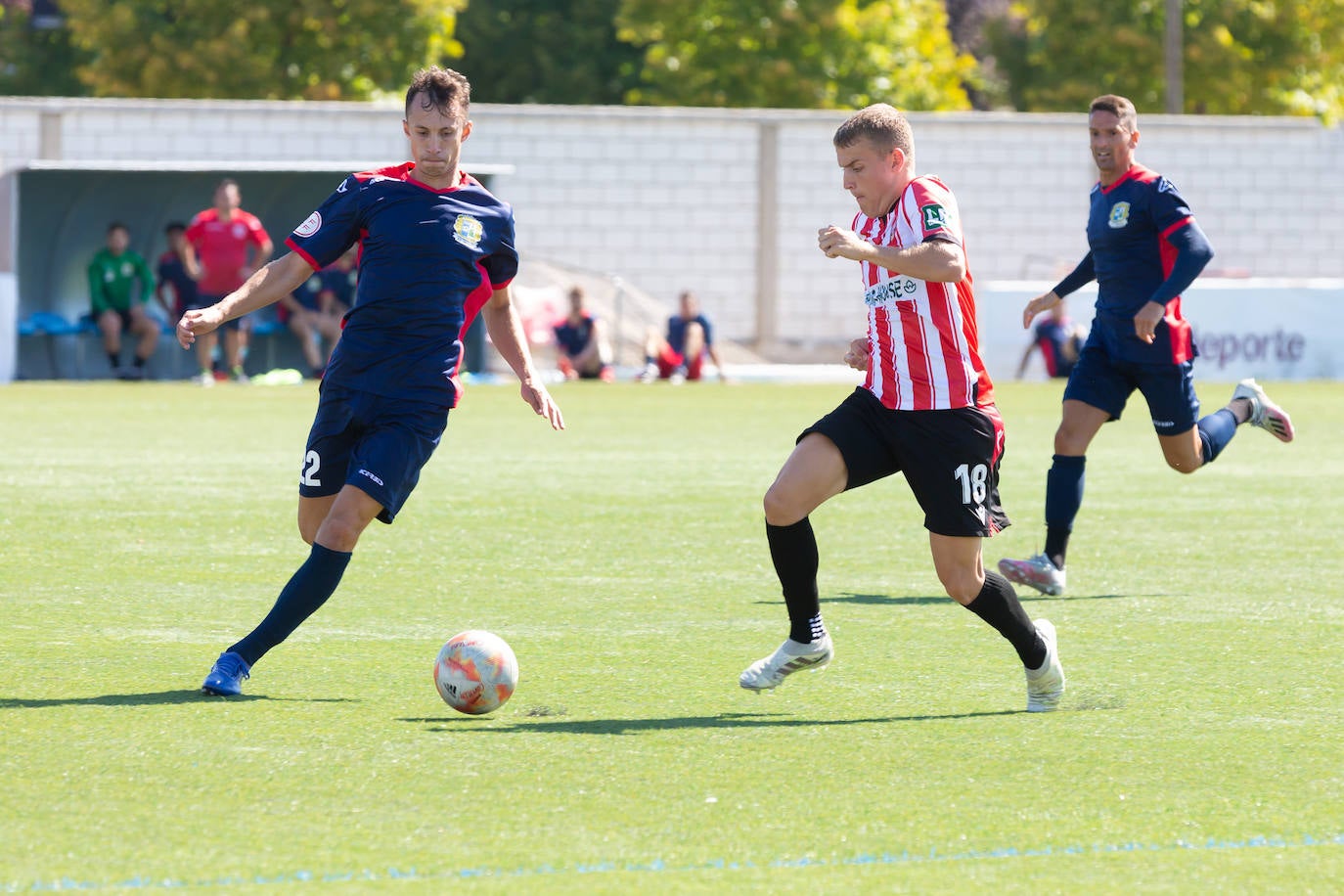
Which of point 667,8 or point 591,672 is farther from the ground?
point 667,8

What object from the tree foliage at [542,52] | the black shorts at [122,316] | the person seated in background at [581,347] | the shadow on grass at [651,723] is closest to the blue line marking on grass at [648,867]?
the shadow on grass at [651,723]

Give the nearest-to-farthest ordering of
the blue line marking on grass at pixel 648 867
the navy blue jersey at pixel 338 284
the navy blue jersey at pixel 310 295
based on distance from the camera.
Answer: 1. the blue line marking on grass at pixel 648 867
2. the navy blue jersey at pixel 310 295
3. the navy blue jersey at pixel 338 284

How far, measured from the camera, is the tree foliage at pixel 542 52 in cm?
4256

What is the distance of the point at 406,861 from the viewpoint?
14.4ft

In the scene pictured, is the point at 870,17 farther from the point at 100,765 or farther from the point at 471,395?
the point at 100,765

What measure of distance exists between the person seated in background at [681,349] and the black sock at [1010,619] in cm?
1935

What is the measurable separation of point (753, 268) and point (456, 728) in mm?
25188

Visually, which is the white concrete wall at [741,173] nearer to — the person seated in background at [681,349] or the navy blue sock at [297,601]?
the person seated in background at [681,349]

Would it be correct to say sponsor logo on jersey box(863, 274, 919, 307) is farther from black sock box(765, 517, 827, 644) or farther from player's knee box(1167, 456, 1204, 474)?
player's knee box(1167, 456, 1204, 474)

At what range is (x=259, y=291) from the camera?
634 cm

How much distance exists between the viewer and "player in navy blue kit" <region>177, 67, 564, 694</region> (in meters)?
6.32

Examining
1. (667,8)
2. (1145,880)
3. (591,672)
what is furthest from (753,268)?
(1145,880)

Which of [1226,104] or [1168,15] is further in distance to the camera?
[1226,104]

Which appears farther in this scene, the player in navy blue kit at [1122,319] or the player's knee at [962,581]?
the player in navy blue kit at [1122,319]
